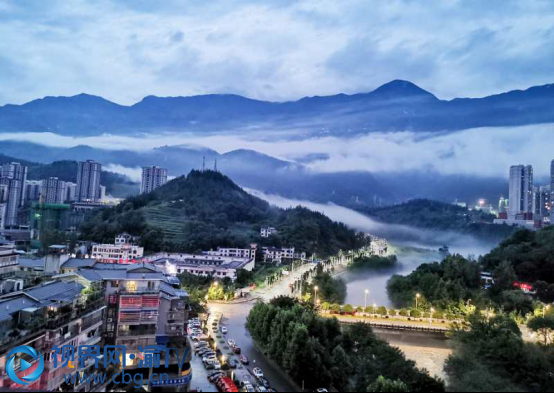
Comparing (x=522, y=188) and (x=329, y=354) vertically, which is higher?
(x=522, y=188)

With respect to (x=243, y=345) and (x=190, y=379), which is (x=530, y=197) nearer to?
(x=243, y=345)

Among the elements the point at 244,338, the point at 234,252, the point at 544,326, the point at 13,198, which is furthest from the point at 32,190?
the point at 544,326

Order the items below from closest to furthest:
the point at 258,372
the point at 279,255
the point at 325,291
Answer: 1. the point at 258,372
2. the point at 325,291
3. the point at 279,255

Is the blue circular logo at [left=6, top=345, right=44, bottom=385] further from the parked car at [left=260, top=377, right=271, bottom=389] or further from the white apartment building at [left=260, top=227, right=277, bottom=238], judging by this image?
the white apartment building at [left=260, top=227, right=277, bottom=238]

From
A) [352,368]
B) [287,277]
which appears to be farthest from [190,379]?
[287,277]

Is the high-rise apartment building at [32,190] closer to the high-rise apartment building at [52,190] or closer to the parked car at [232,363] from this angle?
the high-rise apartment building at [52,190]

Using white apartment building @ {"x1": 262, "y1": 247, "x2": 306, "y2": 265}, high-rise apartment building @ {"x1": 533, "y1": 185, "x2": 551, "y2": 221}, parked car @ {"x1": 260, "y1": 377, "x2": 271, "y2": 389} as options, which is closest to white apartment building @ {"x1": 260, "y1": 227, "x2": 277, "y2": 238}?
white apartment building @ {"x1": 262, "y1": 247, "x2": 306, "y2": 265}

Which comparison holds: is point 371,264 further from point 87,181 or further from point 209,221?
point 87,181
